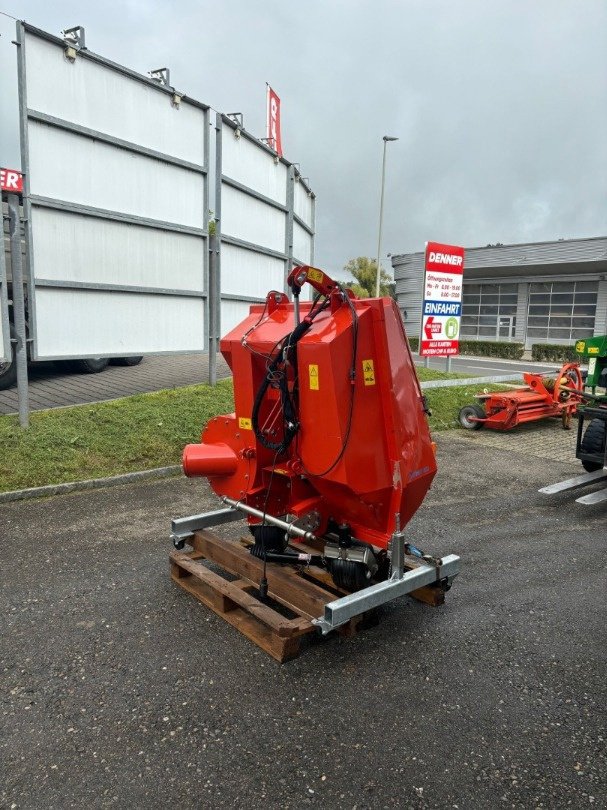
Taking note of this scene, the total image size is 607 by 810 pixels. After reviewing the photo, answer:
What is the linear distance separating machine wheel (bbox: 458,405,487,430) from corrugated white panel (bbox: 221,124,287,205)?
533 centimetres

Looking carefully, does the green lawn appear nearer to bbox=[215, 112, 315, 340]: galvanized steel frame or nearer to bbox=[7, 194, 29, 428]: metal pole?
bbox=[7, 194, 29, 428]: metal pole

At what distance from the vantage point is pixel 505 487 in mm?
6422

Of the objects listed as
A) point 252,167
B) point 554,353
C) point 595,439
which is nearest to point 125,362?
point 252,167

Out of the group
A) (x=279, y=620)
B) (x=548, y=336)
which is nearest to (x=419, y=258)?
(x=548, y=336)

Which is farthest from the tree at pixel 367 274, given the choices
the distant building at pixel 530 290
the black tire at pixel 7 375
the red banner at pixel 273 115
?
the black tire at pixel 7 375

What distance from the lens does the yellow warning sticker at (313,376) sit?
3.04 metres

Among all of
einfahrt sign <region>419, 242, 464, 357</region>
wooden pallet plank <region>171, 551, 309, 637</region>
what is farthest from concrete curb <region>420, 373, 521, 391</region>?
wooden pallet plank <region>171, 551, 309, 637</region>

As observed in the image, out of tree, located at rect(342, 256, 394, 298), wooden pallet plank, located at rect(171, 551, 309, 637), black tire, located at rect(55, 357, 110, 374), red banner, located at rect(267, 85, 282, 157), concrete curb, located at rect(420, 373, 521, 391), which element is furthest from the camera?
tree, located at rect(342, 256, 394, 298)

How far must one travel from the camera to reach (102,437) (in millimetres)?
6762

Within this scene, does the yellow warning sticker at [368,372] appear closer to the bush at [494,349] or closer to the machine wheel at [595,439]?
the machine wheel at [595,439]

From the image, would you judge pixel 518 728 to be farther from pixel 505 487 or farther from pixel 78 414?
pixel 78 414

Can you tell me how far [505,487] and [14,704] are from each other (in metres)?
5.21

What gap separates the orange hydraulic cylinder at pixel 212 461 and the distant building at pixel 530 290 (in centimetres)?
2604

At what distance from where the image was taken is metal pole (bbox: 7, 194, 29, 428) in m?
6.46
